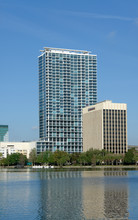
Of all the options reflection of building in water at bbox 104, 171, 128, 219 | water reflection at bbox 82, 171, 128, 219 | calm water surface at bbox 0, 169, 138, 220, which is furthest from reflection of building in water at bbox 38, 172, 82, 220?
reflection of building in water at bbox 104, 171, 128, 219

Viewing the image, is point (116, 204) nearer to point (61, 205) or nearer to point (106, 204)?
point (106, 204)

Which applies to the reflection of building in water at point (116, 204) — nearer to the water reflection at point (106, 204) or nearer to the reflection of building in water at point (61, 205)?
the water reflection at point (106, 204)

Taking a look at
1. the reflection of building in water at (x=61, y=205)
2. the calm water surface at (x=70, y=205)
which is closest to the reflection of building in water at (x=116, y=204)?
the calm water surface at (x=70, y=205)

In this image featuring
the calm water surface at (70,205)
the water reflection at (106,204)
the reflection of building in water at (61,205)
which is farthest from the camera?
the reflection of building in water at (61,205)

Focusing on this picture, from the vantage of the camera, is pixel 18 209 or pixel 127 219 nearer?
pixel 127 219

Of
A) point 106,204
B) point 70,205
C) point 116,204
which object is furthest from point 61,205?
point 116,204

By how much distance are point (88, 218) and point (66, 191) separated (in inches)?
1221

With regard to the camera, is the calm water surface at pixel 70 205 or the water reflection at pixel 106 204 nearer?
the water reflection at pixel 106 204

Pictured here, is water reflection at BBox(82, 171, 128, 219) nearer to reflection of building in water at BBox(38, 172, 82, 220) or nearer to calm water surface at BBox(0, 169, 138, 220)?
calm water surface at BBox(0, 169, 138, 220)

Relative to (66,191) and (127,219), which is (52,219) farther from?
(66,191)

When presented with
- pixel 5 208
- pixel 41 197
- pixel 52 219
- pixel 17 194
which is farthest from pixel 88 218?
pixel 17 194

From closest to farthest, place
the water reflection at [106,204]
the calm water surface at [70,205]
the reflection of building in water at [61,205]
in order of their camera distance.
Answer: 1. the water reflection at [106,204]
2. the calm water surface at [70,205]
3. the reflection of building in water at [61,205]

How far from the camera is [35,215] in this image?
52.9 metres

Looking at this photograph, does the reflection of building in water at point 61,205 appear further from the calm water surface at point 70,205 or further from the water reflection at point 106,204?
the water reflection at point 106,204
